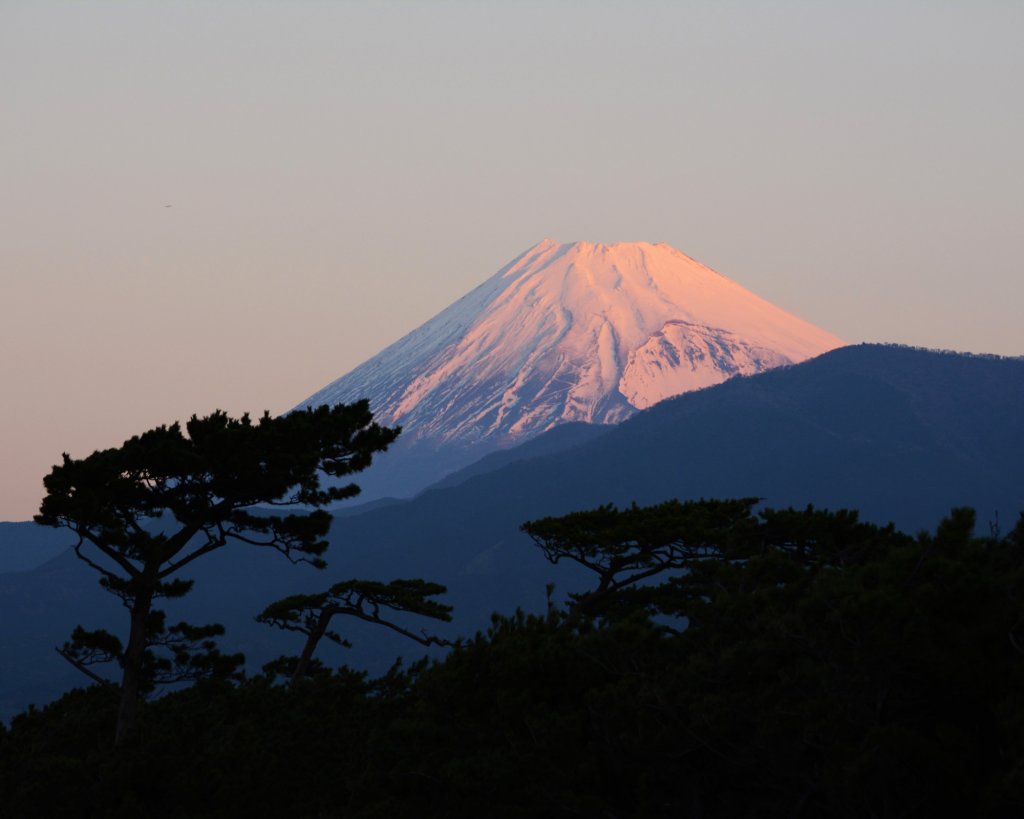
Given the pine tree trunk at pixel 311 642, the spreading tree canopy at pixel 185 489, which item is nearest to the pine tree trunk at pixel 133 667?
the spreading tree canopy at pixel 185 489

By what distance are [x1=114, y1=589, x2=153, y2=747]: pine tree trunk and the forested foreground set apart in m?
0.56

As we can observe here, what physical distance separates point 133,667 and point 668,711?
1208cm

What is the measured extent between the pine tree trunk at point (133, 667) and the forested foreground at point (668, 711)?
560mm

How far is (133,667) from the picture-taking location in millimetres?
28766

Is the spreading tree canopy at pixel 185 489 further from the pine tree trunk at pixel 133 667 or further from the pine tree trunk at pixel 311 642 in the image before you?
the pine tree trunk at pixel 311 642

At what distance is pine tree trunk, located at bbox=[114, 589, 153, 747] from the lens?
28.7m

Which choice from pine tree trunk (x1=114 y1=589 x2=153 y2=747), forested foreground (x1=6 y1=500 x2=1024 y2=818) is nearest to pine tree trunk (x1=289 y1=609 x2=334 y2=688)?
forested foreground (x1=6 y1=500 x2=1024 y2=818)

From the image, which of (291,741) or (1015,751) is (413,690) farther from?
(1015,751)

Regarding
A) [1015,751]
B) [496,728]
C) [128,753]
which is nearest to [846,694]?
[1015,751]

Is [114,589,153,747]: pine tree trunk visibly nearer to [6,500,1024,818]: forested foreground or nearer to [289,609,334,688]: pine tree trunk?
[6,500,1024,818]: forested foreground

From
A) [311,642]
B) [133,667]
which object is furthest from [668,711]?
[311,642]

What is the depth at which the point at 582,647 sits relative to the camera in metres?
22.7

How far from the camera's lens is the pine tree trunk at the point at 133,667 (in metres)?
28.7

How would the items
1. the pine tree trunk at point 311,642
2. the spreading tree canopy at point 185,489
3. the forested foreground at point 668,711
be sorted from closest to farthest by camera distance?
the forested foreground at point 668,711, the spreading tree canopy at point 185,489, the pine tree trunk at point 311,642
